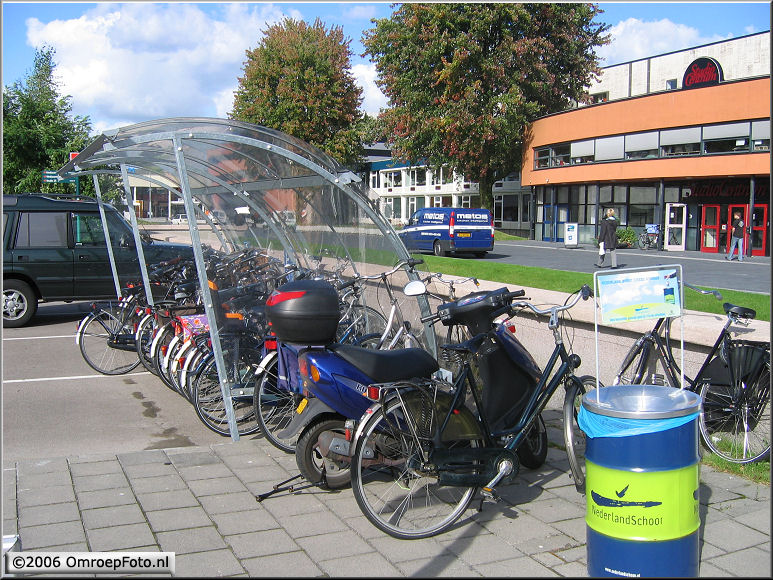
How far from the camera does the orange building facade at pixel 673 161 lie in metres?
27.8

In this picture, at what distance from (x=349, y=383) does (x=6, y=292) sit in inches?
372

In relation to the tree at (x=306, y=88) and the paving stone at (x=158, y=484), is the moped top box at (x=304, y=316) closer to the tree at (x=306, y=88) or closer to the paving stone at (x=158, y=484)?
the paving stone at (x=158, y=484)

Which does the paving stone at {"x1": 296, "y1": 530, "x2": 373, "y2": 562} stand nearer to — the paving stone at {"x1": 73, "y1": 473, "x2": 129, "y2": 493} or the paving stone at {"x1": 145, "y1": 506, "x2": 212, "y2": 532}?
the paving stone at {"x1": 145, "y1": 506, "x2": 212, "y2": 532}

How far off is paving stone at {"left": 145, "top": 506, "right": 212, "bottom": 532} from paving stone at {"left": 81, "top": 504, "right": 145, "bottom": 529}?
0.27ft

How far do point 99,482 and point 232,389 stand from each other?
4.66ft

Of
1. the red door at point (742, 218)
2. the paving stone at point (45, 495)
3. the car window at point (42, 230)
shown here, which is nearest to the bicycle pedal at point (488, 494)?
the paving stone at point (45, 495)

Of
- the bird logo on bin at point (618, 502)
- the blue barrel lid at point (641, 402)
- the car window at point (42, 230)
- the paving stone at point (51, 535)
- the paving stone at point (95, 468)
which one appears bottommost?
the paving stone at point (95, 468)

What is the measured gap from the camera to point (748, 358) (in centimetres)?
489

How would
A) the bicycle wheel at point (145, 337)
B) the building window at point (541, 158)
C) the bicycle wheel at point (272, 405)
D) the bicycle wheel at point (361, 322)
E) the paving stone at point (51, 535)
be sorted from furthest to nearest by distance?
the building window at point (541, 158) < the bicycle wheel at point (145, 337) < the bicycle wheel at point (361, 322) < the bicycle wheel at point (272, 405) < the paving stone at point (51, 535)

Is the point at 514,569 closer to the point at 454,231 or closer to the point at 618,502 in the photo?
the point at 618,502

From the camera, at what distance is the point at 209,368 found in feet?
20.1

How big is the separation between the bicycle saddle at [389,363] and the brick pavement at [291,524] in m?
0.87

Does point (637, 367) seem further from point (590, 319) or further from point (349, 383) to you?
point (349, 383)

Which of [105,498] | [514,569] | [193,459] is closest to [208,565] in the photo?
[105,498]
